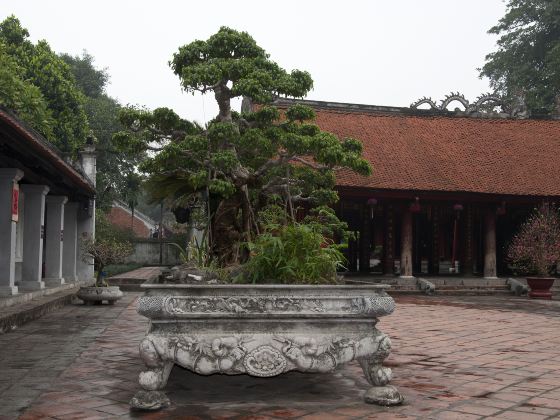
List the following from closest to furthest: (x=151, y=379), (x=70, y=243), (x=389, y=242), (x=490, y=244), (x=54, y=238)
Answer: (x=151, y=379) < (x=54, y=238) < (x=70, y=243) < (x=490, y=244) < (x=389, y=242)

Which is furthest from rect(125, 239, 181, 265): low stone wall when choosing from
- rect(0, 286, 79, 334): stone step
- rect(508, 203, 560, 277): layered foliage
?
rect(508, 203, 560, 277): layered foliage

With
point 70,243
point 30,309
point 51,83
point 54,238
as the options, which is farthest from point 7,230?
point 51,83

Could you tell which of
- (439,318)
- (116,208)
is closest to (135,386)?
(439,318)

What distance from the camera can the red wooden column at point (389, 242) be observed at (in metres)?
18.3

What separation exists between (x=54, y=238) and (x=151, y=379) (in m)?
11.5

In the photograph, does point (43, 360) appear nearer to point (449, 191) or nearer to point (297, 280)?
point (297, 280)

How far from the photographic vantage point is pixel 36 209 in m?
12.3

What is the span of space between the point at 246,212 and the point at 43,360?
2493mm

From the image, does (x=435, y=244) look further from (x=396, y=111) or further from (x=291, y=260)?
(x=291, y=260)

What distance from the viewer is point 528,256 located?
50.8 feet

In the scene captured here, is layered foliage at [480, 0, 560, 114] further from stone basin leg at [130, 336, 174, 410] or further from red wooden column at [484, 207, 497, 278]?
stone basin leg at [130, 336, 174, 410]

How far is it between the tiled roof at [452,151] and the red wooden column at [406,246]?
1.09m

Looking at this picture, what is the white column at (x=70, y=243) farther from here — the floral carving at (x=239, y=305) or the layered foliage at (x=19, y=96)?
the floral carving at (x=239, y=305)

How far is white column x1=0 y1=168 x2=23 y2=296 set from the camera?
10.2 m
